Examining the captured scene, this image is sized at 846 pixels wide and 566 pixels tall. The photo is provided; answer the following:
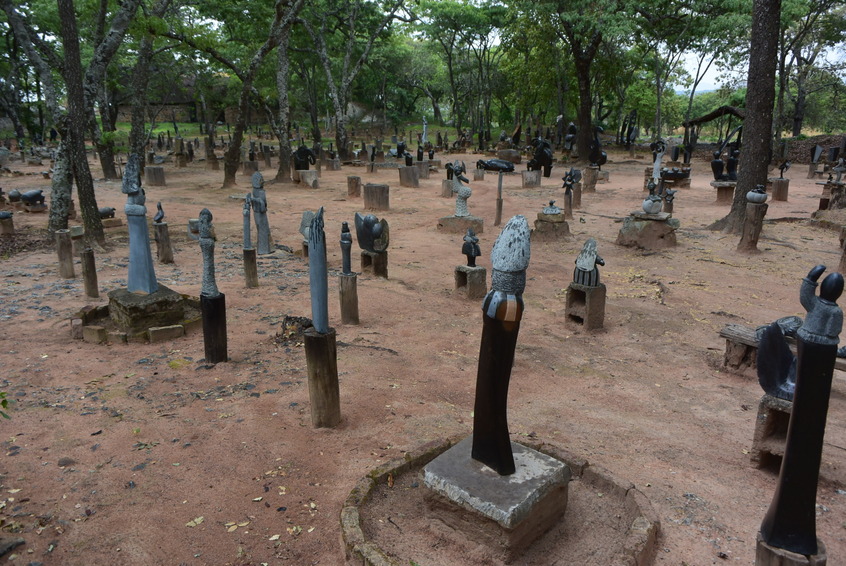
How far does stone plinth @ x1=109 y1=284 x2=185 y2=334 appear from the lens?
6.38 metres

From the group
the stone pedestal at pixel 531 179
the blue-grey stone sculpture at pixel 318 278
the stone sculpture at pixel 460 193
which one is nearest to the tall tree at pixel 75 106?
the stone sculpture at pixel 460 193

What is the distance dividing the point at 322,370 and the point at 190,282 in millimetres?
5095

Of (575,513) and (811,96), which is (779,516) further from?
(811,96)

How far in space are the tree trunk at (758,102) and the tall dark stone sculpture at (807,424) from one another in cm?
1078

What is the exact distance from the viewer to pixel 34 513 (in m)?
3.55

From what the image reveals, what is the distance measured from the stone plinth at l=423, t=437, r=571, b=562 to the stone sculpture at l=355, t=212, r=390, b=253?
5.75m

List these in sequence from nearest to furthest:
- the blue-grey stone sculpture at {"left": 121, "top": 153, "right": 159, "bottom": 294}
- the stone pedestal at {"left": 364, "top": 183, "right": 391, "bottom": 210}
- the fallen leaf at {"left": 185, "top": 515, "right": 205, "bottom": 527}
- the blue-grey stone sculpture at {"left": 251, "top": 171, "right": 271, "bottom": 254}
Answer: the fallen leaf at {"left": 185, "top": 515, "right": 205, "bottom": 527} < the blue-grey stone sculpture at {"left": 121, "top": 153, "right": 159, "bottom": 294} < the blue-grey stone sculpture at {"left": 251, "top": 171, "right": 271, "bottom": 254} < the stone pedestal at {"left": 364, "top": 183, "right": 391, "bottom": 210}

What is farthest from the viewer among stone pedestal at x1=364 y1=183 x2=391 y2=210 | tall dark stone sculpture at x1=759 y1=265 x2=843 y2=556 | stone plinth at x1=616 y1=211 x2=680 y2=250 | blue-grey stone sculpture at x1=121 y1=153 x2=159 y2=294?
stone pedestal at x1=364 y1=183 x2=391 y2=210

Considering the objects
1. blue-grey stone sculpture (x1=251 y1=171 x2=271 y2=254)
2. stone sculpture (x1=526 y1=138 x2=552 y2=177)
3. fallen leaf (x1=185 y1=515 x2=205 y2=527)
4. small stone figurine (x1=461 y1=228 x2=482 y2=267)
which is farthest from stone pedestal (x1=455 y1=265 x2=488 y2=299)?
stone sculpture (x1=526 y1=138 x2=552 y2=177)

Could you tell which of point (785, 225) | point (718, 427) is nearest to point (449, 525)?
point (718, 427)

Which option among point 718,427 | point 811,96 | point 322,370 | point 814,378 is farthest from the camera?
point 811,96

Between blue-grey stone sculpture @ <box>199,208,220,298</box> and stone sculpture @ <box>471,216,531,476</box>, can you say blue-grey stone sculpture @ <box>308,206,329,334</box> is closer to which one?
blue-grey stone sculpture @ <box>199,208,220,298</box>

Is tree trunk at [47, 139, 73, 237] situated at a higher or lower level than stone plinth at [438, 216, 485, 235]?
higher

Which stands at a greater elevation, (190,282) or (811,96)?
(811,96)
